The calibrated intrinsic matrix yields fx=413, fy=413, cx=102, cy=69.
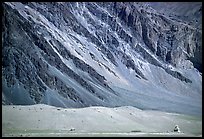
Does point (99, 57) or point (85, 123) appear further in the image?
point (99, 57)

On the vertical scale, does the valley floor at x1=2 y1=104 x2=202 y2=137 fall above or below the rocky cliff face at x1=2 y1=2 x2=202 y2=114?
below

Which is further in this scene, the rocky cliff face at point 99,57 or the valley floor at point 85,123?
the rocky cliff face at point 99,57

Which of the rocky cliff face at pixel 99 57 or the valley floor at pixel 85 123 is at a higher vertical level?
the rocky cliff face at pixel 99 57

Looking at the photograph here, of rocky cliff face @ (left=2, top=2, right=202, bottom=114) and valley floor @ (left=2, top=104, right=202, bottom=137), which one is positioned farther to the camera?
rocky cliff face @ (left=2, top=2, right=202, bottom=114)

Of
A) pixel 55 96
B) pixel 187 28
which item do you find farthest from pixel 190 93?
pixel 55 96
